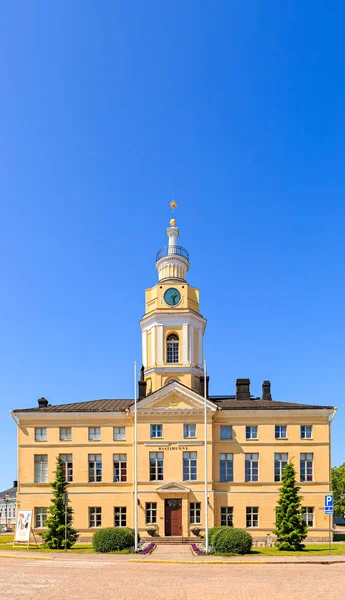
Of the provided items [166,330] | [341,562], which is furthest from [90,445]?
[341,562]

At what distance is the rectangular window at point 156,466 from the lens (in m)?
49.6

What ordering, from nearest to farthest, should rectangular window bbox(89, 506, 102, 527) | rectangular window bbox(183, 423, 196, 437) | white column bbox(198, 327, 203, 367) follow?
1. rectangular window bbox(89, 506, 102, 527)
2. rectangular window bbox(183, 423, 196, 437)
3. white column bbox(198, 327, 203, 367)

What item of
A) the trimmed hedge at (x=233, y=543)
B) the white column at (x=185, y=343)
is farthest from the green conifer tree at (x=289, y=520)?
the white column at (x=185, y=343)

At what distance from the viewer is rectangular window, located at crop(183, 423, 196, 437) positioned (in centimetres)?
5016

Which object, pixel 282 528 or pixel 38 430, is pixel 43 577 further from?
pixel 38 430

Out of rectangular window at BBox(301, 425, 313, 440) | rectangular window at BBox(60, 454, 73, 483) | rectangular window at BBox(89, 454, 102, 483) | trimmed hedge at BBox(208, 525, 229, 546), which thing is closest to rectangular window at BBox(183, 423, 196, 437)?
rectangular window at BBox(89, 454, 102, 483)

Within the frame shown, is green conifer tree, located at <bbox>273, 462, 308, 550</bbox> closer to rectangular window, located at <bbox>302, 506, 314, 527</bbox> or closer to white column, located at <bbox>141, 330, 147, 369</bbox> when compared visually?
rectangular window, located at <bbox>302, 506, 314, 527</bbox>

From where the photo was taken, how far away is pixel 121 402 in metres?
54.8

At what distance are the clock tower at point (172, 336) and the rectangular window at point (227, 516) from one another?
10.4 meters

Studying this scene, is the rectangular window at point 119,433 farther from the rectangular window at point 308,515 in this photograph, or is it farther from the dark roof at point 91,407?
the rectangular window at point 308,515

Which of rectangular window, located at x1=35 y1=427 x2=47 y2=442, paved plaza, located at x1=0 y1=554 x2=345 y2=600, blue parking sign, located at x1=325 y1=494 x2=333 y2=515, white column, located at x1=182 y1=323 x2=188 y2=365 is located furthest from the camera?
white column, located at x1=182 y1=323 x2=188 y2=365

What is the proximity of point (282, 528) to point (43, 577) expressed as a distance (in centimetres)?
2087

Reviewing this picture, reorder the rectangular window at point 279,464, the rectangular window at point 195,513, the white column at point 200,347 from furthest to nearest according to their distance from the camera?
the white column at point 200,347, the rectangular window at point 279,464, the rectangular window at point 195,513

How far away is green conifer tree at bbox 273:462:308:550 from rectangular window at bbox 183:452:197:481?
8.24 meters
